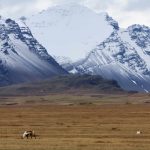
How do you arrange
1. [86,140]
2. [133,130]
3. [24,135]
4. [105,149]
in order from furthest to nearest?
[133,130]
[24,135]
[86,140]
[105,149]

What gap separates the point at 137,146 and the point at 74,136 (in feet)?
38.8

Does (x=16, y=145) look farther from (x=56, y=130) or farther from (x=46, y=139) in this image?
(x=56, y=130)

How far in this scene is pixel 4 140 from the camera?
205ft

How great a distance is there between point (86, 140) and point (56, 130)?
14896 mm

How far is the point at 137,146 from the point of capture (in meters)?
56.7

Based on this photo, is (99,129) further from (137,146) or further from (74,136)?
(137,146)

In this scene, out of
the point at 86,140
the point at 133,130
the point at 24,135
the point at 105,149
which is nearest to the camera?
the point at 105,149

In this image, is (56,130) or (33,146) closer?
(33,146)

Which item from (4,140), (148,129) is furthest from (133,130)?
(4,140)

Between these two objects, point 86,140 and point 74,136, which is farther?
point 74,136

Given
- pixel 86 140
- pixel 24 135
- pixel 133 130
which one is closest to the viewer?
pixel 86 140

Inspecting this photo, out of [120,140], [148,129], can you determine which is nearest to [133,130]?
[148,129]

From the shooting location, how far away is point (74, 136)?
67.4 m

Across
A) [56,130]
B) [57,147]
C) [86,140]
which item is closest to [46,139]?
[86,140]
